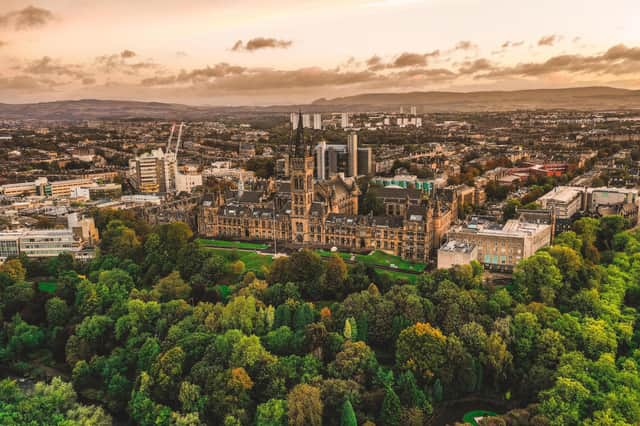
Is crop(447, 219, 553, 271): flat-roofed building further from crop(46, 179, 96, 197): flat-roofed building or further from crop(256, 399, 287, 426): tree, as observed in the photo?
crop(46, 179, 96, 197): flat-roofed building

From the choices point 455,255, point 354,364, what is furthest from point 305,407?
point 455,255

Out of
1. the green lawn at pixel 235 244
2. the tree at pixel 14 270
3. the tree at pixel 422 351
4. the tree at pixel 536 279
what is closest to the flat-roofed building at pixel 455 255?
the tree at pixel 536 279

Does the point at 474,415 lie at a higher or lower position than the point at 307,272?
lower

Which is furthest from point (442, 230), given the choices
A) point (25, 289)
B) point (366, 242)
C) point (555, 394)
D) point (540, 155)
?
point (540, 155)

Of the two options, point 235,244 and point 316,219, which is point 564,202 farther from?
point 235,244

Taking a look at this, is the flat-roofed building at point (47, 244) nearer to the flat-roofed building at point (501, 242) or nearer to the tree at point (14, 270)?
the tree at point (14, 270)
